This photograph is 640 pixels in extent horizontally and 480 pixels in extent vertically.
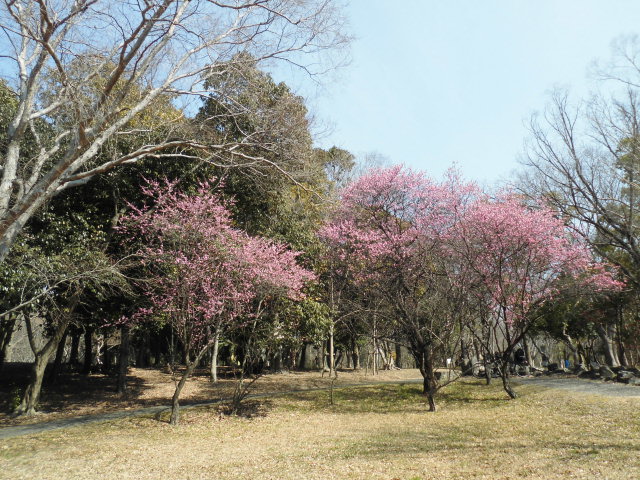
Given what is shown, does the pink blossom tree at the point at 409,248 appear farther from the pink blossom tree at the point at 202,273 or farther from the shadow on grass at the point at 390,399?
the pink blossom tree at the point at 202,273

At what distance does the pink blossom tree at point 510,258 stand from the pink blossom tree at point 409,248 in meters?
0.65

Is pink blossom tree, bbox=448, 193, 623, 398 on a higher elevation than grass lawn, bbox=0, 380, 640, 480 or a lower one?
higher

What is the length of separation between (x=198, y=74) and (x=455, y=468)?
28.4 ft

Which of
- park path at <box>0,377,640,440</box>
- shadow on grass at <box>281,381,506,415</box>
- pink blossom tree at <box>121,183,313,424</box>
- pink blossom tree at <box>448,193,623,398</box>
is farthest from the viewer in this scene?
pink blossom tree at <box>448,193,623,398</box>

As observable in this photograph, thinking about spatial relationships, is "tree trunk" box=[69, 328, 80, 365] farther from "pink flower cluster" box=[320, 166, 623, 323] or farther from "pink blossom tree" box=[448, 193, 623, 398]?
"pink blossom tree" box=[448, 193, 623, 398]

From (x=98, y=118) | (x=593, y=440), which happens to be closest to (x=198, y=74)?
(x=98, y=118)

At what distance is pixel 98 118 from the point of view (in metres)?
7.36

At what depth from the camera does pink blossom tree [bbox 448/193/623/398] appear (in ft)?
41.4

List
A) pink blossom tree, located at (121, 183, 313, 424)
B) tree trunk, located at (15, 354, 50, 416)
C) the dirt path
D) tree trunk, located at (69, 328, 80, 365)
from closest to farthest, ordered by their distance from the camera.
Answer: pink blossom tree, located at (121, 183, 313, 424) → the dirt path → tree trunk, located at (15, 354, 50, 416) → tree trunk, located at (69, 328, 80, 365)

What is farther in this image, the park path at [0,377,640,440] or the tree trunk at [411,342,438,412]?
the tree trunk at [411,342,438,412]

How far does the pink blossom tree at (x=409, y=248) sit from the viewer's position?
12352 mm

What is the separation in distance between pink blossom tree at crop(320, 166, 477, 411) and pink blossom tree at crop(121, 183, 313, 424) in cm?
291

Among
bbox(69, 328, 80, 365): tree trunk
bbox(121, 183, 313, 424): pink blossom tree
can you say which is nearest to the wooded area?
bbox(121, 183, 313, 424): pink blossom tree

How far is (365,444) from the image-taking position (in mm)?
7883
